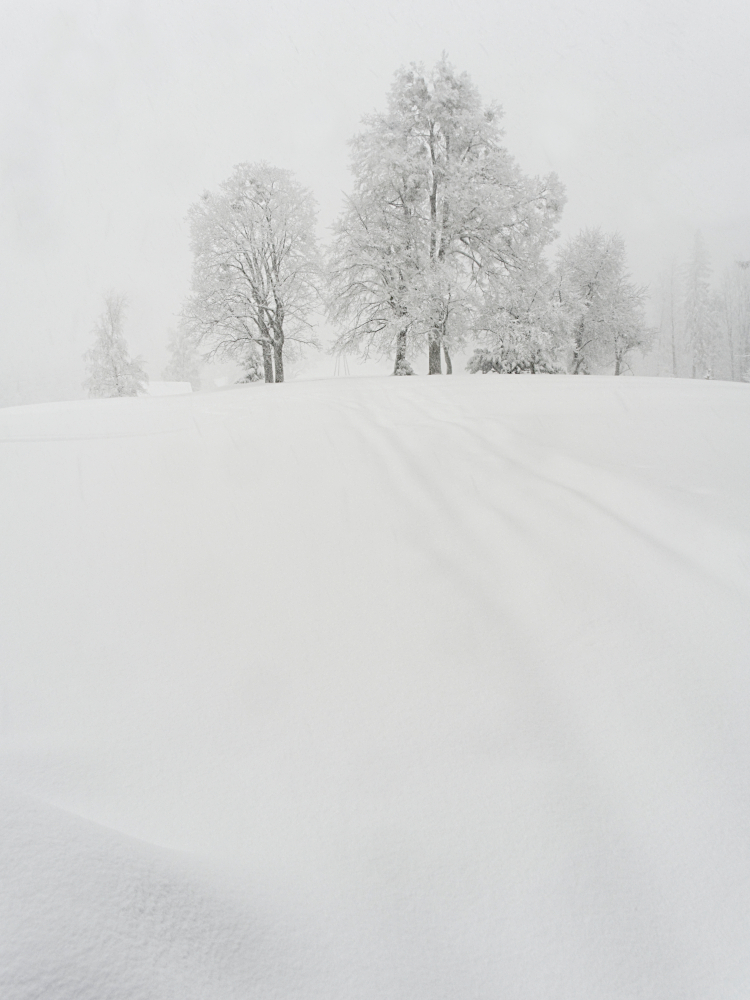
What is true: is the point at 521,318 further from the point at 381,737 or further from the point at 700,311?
the point at 700,311

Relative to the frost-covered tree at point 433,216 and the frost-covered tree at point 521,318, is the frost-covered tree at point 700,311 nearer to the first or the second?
the frost-covered tree at point 521,318

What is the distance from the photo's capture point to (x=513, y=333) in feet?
45.5

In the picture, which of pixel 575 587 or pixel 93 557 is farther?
pixel 93 557

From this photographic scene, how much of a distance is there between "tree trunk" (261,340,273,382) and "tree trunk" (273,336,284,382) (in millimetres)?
325

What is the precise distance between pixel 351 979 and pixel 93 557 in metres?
2.04

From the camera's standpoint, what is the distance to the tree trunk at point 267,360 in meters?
17.0

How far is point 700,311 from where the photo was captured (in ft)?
119

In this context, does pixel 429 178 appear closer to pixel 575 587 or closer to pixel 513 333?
pixel 513 333

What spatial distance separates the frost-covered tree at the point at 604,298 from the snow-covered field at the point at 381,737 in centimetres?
2284

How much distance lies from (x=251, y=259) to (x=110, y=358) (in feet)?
44.6

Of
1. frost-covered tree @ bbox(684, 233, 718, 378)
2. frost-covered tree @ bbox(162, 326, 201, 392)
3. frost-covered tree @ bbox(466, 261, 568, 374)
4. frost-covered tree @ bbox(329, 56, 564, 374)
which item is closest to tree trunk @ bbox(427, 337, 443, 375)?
frost-covered tree @ bbox(329, 56, 564, 374)

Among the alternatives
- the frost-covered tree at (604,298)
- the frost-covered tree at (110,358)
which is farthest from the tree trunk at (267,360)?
the frost-covered tree at (604,298)

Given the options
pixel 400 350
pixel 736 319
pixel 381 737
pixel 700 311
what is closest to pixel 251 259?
pixel 400 350

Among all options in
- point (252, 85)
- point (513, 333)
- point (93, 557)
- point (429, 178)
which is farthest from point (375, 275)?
point (252, 85)
